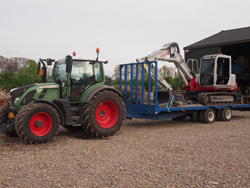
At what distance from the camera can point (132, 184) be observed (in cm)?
439

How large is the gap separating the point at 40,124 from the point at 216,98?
8237 millimetres

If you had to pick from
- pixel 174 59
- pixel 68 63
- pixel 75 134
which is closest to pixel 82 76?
pixel 68 63

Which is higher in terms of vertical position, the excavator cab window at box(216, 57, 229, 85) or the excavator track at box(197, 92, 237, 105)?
the excavator cab window at box(216, 57, 229, 85)

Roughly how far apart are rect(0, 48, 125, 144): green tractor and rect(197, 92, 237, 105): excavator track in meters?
4.74

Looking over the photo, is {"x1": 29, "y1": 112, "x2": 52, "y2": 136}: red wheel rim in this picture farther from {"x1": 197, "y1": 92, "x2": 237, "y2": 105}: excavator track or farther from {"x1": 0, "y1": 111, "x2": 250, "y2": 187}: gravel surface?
{"x1": 197, "y1": 92, "x2": 237, "y2": 105}: excavator track

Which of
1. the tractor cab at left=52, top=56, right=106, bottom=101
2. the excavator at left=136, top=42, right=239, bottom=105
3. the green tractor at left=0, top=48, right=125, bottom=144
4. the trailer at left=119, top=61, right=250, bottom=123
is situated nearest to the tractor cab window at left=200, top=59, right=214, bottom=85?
the excavator at left=136, top=42, right=239, bottom=105

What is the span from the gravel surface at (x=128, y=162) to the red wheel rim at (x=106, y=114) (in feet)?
1.58

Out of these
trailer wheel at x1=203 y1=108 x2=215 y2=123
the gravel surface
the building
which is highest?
the building

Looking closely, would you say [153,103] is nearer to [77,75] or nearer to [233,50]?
[77,75]

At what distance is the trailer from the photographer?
9945 millimetres

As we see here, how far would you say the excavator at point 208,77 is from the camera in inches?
489

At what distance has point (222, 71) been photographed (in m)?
13.0

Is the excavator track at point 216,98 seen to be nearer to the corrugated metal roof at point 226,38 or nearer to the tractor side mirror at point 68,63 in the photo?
the corrugated metal roof at point 226,38

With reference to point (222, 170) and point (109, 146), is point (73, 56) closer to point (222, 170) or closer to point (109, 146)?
point (109, 146)
